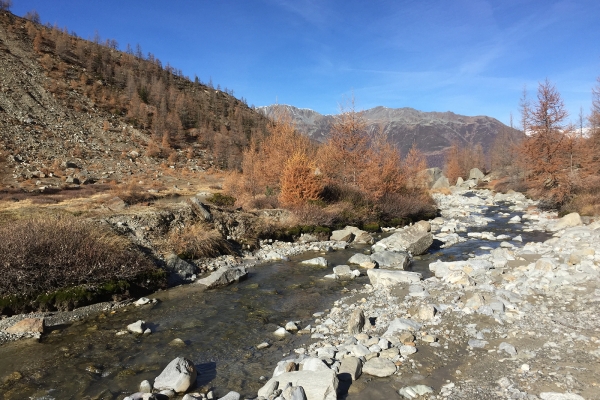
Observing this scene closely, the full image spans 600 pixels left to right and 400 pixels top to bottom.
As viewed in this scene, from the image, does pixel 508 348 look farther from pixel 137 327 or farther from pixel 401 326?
pixel 137 327

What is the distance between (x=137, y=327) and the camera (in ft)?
A: 26.7

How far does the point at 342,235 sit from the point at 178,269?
9.37m

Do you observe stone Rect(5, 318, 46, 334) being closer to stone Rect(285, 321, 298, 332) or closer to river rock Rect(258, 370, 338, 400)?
stone Rect(285, 321, 298, 332)

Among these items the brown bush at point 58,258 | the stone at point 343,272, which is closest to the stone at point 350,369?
the stone at point 343,272

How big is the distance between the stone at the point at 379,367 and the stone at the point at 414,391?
0.48 meters

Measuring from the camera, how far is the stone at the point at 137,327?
809 centimetres

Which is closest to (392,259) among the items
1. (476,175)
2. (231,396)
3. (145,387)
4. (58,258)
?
(231,396)

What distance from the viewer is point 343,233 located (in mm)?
19469

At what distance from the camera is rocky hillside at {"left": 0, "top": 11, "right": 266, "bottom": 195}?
3653cm

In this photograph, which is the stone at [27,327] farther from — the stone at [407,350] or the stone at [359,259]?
the stone at [359,259]

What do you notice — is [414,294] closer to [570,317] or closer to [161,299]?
[570,317]

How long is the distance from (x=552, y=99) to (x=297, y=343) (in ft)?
99.8

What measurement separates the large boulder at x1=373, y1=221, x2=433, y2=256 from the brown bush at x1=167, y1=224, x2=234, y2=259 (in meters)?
7.06

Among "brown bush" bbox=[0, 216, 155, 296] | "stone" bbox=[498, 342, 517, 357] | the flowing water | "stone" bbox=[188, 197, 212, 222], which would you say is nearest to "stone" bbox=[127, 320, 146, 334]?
the flowing water
